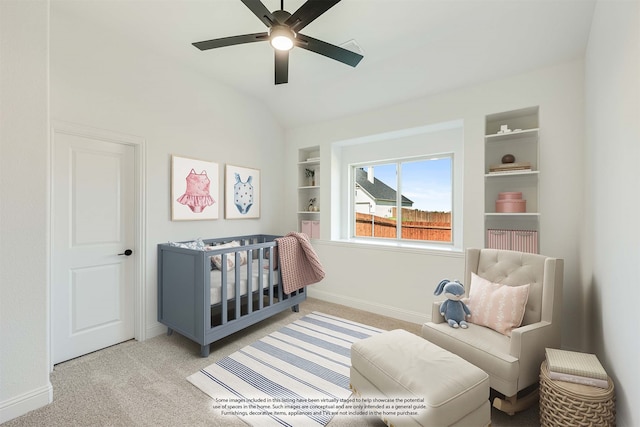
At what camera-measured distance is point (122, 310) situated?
2.59m

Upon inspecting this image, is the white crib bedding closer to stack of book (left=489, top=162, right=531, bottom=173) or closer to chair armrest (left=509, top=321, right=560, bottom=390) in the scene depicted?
chair armrest (left=509, top=321, right=560, bottom=390)

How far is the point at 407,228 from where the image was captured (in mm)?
3592

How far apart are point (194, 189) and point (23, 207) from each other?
1453mm

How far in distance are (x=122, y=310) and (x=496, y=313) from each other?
3156mm

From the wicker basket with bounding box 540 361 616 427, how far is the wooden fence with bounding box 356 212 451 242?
201cm

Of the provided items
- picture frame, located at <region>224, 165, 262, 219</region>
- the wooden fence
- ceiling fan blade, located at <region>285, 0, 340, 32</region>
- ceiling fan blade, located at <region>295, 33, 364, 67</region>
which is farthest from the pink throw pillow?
picture frame, located at <region>224, 165, 262, 219</region>

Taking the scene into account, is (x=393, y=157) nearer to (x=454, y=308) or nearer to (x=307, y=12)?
(x=454, y=308)

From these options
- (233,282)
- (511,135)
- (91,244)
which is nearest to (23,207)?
(91,244)

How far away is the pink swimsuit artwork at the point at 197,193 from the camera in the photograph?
3.00 metres

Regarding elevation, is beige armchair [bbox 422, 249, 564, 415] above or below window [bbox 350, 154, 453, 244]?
below

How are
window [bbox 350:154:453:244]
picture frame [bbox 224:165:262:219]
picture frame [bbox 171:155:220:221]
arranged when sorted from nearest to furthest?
picture frame [bbox 171:155:220:221]
window [bbox 350:154:453:244]
picture frame [bbox 224:165:262:219]

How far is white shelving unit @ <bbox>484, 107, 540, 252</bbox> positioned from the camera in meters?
2.48

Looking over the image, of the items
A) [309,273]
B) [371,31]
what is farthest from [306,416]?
[371,31]

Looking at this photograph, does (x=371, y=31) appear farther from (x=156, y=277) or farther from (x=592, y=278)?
(x=156, y=277)
